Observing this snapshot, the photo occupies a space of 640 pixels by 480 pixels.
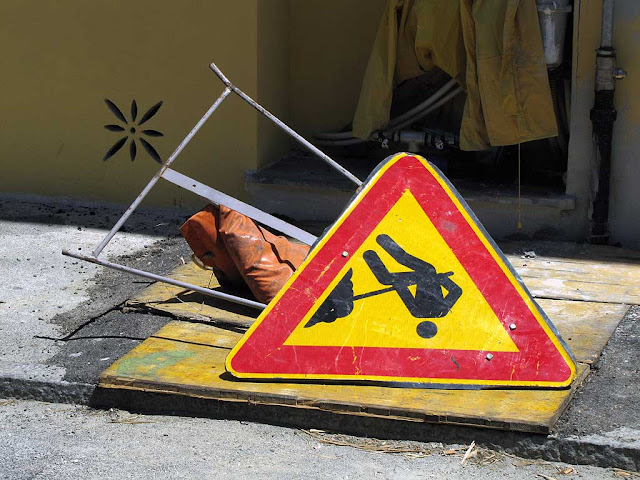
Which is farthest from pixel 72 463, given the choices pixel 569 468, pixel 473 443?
pixel 569 468

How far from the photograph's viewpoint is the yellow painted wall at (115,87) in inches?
257

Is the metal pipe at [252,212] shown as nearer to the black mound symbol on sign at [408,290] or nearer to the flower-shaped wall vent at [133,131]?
the black mound symbol on sign at [408,290]

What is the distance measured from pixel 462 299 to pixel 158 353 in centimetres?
134

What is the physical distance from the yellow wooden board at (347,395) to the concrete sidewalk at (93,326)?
2.6 inches

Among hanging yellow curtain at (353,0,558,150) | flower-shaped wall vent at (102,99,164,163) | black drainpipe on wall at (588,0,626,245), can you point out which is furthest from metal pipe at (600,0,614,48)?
flower-shaped wall vent at (102,99,164,163)

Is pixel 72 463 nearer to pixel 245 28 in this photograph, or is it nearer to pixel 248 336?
pixel 248 336

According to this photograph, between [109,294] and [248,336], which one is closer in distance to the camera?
[248,336]

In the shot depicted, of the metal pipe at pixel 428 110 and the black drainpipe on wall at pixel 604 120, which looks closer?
the black drainpipe on wall at pixel 604 120

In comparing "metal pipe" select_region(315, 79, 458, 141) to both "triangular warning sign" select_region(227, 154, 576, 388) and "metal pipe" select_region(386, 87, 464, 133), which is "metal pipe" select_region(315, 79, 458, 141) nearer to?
"metal pipe" select_region(386, 87, 464, 133)

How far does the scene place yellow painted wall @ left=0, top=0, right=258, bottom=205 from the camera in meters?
6.53

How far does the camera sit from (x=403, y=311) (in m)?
4.05

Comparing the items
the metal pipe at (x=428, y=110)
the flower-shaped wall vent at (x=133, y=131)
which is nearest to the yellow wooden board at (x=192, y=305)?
the flower-shaped wall vent at (x=133, y=131)

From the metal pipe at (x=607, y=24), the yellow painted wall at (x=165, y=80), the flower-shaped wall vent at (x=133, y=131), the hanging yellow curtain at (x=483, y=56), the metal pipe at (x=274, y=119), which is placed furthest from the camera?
the flower-shaped wall vent at (x=133, y=131)

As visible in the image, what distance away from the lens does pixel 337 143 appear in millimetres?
7078
